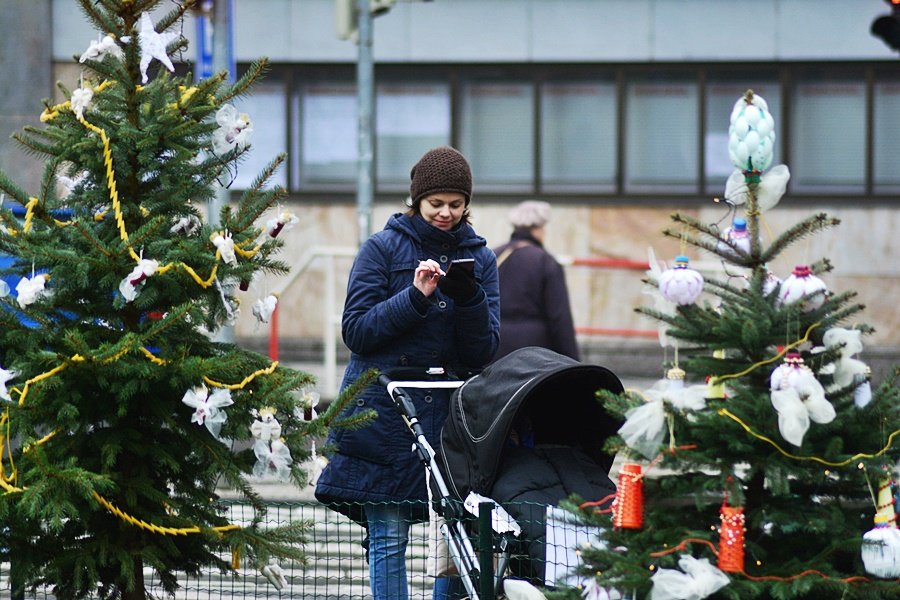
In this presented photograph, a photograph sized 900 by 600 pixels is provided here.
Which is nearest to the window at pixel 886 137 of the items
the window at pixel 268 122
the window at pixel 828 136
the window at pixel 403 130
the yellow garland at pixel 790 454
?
the window at pixel 828 136

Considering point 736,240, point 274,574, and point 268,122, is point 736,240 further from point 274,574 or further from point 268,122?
point 268,122

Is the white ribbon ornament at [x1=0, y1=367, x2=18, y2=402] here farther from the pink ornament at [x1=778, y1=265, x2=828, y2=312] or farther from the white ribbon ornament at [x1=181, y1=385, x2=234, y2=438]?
the pink ornament at [x1=778, y1=265, x2=828, y2=312]

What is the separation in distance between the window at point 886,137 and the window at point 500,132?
383 cm

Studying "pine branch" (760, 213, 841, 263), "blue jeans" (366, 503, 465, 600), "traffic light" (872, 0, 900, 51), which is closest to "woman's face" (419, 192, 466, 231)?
"blue jeans" (366, 503, 465, 600)

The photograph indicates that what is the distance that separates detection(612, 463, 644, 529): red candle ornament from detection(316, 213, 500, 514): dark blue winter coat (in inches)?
61.5

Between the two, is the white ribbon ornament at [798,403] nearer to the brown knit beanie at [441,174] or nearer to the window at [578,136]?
the brown knit beanie at [441,174]

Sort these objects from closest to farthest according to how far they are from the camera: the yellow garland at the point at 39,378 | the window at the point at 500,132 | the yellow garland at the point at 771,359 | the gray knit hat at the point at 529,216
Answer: the yellow garland at the point at 771,359, the yellow garland at the point at 39,378, the gray knit hat at the point at 529,216, the window at the point at 500,132

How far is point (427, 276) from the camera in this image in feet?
18.3

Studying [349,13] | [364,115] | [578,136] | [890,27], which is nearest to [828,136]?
[578,136]

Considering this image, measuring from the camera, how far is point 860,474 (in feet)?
13.6

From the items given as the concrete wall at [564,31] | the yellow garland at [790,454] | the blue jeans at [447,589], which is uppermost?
the concrete wall at [564,31]

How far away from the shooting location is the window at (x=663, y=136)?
54.7 feet

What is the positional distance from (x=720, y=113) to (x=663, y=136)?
2.21 ft

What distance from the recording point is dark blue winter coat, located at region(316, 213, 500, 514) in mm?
5746
